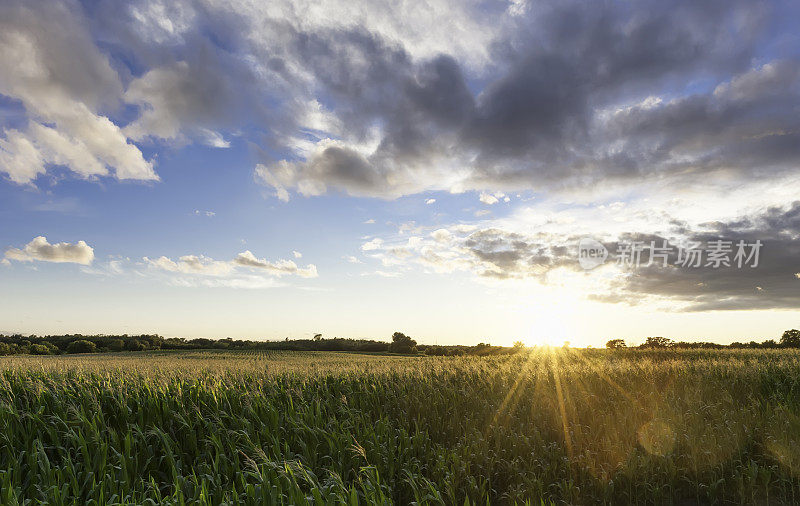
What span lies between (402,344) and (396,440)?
7778 cm

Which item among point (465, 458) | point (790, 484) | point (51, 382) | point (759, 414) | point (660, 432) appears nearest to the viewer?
point (790, 484)

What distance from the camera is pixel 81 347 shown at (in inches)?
3159

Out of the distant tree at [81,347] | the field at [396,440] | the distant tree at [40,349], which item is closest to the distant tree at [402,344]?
the distant tree at [81,347]

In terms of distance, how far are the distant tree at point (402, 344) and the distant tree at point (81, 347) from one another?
54.6 metres

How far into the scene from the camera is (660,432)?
9.90 metres

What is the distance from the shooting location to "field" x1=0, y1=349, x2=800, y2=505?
24.3 feet

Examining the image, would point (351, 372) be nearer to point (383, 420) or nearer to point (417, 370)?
point (417, 370)

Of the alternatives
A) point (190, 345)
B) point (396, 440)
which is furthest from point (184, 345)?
point (396, 440)

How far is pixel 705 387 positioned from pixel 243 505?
45.7 ft

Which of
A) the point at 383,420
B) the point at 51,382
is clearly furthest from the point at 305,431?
the point at 51,382

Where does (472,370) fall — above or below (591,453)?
above

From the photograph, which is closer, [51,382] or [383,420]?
[383,420]

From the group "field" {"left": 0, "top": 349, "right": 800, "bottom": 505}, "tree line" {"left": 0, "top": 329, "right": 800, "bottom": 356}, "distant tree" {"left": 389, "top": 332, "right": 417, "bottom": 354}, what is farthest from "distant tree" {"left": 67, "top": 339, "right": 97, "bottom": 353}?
"field" {"left": 0, "top": 349, "right": 800, "bottom": 505}

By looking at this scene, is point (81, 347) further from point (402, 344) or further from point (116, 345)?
point (402, 344)
